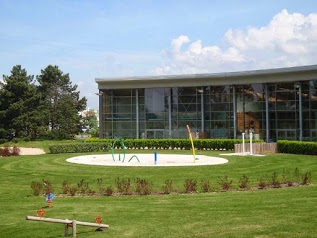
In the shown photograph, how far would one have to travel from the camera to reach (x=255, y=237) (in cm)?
837

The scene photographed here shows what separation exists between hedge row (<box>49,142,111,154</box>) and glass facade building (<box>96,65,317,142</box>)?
16.2 meters

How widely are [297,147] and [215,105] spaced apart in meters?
21.2

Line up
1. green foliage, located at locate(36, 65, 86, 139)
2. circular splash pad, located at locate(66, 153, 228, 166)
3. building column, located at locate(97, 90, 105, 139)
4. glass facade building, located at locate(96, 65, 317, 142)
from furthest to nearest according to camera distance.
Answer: green foliage, located at locate(36, 65, 86, 139) → building column, located at locate(97, 90, 105, 139) → glass facade building, located at locate(96, 65, 317, 142) → circular splash pad, located at locate(66, 153, 228, 166)

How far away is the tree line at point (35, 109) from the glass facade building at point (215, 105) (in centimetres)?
1186

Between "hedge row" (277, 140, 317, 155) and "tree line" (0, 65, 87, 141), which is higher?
"tree line" (0, 65, 87, 141)

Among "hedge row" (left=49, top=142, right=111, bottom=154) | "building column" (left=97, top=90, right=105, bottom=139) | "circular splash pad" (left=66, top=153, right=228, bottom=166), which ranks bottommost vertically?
"circular splash pad" (left=66, top=153, right=228, bottom=166)

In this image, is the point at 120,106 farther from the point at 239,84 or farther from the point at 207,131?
the point at 239,84

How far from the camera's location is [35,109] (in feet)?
222

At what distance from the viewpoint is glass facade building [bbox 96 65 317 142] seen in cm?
4934

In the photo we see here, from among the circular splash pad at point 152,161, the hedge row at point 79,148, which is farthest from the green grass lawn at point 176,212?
the hedge row at point 79,148

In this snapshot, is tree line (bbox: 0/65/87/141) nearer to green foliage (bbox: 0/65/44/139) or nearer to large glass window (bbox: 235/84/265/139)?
green foliage (bbox: 0/65/44/139)

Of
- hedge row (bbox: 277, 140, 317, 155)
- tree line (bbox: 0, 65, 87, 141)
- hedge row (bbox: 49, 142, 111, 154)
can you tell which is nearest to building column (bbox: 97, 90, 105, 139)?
tree line (bbox: 0, 65, 87, 141)

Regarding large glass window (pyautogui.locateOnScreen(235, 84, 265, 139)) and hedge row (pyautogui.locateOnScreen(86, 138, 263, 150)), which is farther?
large glass window (pyautogui.locateOnScreen(235, 84, 265, 139))

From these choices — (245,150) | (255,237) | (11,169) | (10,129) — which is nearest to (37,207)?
(255,237)
